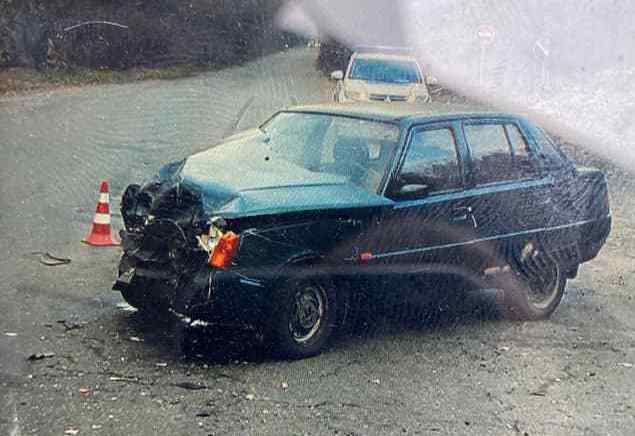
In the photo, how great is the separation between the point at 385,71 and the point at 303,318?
1412 cm

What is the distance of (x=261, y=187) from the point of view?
20.4 feet

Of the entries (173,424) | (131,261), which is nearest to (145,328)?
(131,261)

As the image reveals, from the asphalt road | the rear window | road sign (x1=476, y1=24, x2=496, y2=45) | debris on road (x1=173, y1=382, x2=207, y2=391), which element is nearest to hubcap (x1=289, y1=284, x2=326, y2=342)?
the asphalt road

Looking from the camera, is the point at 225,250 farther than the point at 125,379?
Yes

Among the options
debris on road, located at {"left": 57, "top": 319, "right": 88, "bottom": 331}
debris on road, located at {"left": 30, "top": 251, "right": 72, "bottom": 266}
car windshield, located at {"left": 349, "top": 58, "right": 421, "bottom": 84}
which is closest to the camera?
debris on road, located at {"left": 57, "top": 319, "right": 88, "bottom": 331}

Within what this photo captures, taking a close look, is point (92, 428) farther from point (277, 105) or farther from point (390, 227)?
point (277, 105)

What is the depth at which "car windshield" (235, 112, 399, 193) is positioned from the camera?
6.71 meters

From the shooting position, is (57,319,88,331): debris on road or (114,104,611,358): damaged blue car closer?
(114,104,611,358): damaged blue car

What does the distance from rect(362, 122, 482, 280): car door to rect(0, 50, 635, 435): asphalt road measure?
592mm

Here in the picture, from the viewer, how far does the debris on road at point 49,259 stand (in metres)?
8.35

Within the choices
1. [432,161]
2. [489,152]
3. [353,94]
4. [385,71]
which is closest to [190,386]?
[432,161]

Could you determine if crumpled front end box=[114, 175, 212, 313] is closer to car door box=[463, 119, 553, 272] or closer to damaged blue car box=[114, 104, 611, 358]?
damaged blue car box=[114, 104, 611, 358]

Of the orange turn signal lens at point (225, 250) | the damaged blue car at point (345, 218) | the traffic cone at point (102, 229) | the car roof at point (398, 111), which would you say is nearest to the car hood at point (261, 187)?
the damaged blue car at point (345, 218)

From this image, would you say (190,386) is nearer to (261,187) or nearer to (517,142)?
(261,187)
